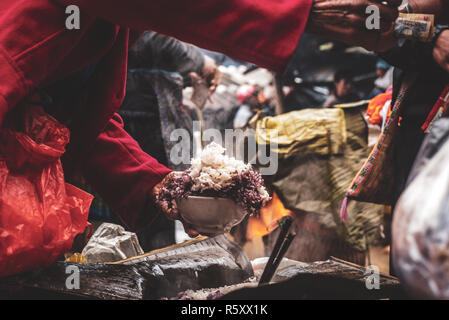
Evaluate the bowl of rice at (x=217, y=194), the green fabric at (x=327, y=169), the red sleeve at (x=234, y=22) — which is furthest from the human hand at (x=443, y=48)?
the green fabric at (x=327, y=169)

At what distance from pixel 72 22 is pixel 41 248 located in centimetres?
68

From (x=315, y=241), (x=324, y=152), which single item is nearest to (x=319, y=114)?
(x=324, y=152)

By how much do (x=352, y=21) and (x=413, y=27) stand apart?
0.61 feet

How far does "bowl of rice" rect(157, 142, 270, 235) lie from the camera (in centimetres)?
132

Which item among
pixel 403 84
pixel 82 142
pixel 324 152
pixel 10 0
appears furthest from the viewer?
pixel 324 152

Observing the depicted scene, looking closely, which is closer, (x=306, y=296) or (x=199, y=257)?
(x=306, y=296)

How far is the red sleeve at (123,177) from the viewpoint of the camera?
1.54 m

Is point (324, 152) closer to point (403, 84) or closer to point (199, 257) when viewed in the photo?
point (403, 84)

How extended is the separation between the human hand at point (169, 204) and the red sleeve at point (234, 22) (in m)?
0.60

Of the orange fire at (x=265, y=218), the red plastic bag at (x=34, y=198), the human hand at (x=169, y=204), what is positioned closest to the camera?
the red plastic bag at (x=34, y=198)

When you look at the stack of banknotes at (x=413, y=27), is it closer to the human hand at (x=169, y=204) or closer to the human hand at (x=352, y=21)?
the human hand at (x=352, y=21)

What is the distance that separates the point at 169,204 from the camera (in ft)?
4.71

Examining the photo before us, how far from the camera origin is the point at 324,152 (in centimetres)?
337

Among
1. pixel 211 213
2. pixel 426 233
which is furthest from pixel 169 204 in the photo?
pixel 426 233
